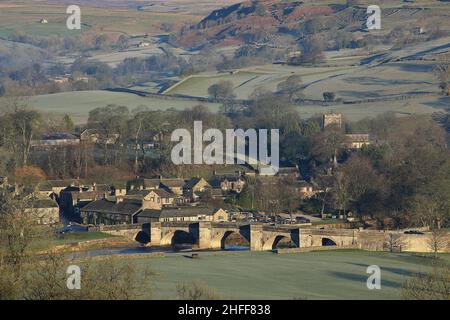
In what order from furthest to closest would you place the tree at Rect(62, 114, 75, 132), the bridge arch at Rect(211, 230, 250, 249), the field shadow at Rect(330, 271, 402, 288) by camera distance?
the tree at Rect(62, 114, 75, 132) < the bridge arch at Rect(211, 230, 250, 249) < the field shadow at Rect(330, 271, 402, 288)

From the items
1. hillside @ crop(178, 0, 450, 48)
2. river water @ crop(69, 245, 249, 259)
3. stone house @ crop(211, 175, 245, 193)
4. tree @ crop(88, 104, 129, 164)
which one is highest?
hillside @ crop(178, 0, 450, 48)

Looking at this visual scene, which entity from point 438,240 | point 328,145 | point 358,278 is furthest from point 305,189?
point 358,278

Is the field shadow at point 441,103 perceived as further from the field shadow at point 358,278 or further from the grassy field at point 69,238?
the field shadow at point 358,278

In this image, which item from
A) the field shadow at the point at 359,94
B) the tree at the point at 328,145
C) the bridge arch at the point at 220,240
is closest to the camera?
the bridge arch at the point at 220,240

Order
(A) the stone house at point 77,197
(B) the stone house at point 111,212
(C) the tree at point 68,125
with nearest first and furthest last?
1. (B) the stone house at point 111,212
2. (A) the stone house at point 77,197
3. (C) the tree at point 68,125

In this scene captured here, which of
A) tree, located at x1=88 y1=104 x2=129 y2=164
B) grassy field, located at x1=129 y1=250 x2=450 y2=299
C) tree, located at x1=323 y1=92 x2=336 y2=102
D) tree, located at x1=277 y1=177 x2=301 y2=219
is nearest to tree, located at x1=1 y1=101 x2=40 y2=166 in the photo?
tree, located at x1=88 y1=104 x2=129 y2=164

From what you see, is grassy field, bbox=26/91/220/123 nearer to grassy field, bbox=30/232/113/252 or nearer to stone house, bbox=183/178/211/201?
stone house, bbox=183/178/211/201

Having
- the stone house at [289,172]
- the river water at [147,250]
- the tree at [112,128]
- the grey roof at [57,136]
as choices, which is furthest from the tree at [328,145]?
the river water at [147,250]

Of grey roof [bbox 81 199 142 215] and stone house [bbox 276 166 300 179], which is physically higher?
stone house [bbox 276 166 300 179]
